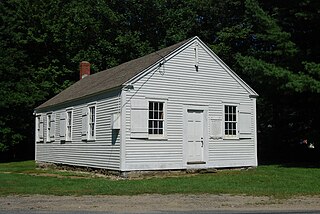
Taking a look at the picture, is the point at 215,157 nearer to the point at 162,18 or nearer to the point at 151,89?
the point at 151,89

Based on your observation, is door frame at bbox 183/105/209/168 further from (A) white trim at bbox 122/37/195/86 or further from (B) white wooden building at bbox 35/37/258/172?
(A) white trim at bbox 122/37/195/86

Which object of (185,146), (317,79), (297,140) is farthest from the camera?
(297,140)

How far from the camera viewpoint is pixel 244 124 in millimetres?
A: 21625

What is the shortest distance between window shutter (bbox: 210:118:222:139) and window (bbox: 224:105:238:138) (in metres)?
0.51

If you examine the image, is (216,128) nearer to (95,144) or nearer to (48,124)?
(95,144)

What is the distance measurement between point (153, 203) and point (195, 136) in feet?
29.3

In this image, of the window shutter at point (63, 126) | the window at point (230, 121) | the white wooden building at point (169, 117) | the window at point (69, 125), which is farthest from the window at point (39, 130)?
the window at point (230, 121)

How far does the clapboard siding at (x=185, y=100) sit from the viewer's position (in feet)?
61.6

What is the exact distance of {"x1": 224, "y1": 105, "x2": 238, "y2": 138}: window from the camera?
2127 centimetres

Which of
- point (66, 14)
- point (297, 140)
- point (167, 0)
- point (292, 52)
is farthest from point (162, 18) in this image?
point (292, 52)

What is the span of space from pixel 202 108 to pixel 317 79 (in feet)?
21.9

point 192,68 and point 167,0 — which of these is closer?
point 192,68

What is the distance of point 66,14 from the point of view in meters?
39.3

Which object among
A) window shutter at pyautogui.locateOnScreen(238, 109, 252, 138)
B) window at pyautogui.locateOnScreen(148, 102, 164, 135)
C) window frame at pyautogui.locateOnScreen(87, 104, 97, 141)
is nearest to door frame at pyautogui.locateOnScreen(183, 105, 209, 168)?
window at pyautogui.locateOnScreen(148, 102, 164, 135)
